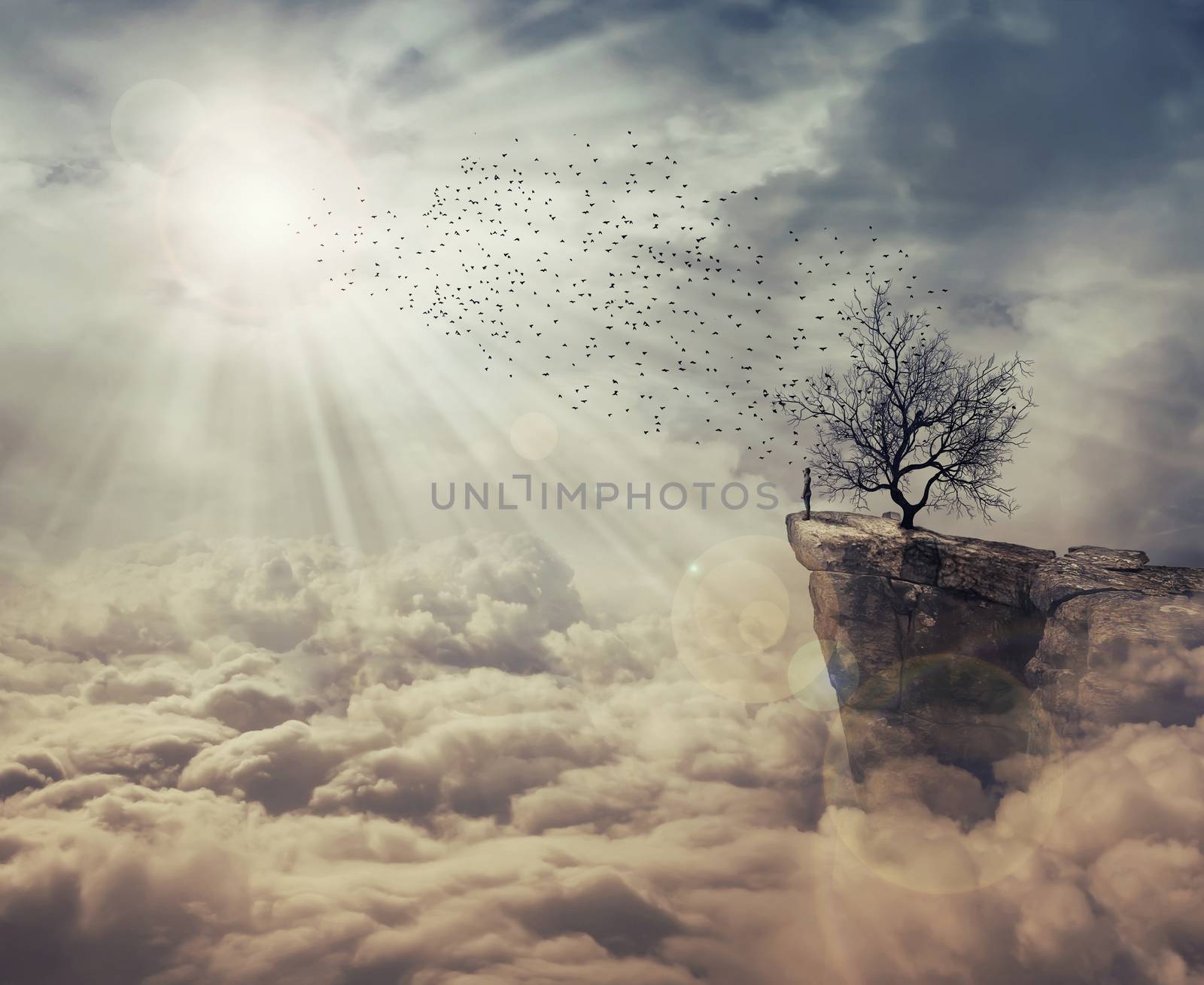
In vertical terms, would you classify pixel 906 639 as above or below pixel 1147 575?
below

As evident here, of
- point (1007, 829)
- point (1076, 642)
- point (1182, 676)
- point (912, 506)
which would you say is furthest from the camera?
point (912, 506)

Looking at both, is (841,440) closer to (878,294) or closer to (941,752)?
(878,294)

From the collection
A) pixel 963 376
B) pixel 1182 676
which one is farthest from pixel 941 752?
pixel 963 376

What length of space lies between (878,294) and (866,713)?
1938 cm

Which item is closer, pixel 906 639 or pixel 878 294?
pixel 906 639

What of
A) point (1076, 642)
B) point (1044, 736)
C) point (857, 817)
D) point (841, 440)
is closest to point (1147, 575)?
point (1076, 642)

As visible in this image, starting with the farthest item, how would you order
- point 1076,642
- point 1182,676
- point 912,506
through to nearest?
point 912,506 < point 1076,642 < point 1182,676

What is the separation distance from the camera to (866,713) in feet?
116

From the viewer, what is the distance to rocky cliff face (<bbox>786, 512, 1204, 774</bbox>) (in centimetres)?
3170

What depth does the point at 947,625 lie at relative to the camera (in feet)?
114

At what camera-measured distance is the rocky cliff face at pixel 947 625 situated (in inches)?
1248

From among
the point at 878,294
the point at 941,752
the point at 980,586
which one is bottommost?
the point at 941,752

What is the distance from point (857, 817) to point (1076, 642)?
13.4 metres

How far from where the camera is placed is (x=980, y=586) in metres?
34.6
